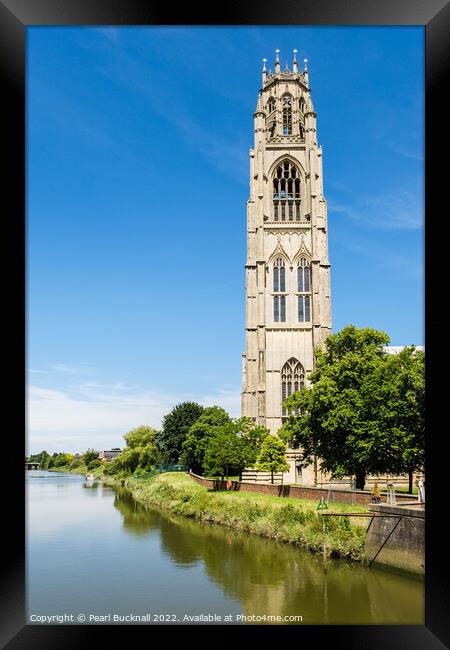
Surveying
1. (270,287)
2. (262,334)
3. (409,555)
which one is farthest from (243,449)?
(409,555)

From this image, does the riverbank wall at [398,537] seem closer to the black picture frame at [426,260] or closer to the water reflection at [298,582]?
the water reflection at [298,582]

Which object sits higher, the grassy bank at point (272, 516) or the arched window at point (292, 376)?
the arched window at point (292, 376)

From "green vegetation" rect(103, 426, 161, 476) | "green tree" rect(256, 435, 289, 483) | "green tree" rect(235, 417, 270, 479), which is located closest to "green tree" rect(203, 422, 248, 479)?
"green tree" rect(235, 417, 270, 479)

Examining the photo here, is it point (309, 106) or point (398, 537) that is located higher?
point (309, 106)

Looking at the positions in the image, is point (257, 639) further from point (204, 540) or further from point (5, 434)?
point (204, 540)

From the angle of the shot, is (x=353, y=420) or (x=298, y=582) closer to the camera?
(x=298, y=582)

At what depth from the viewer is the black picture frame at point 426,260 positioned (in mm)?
5289

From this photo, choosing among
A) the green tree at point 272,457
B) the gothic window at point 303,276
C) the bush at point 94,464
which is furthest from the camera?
the bush at point 94,464

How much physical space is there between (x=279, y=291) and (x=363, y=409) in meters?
19.3

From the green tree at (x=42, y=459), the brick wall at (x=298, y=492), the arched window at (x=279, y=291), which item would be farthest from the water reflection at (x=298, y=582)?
the green tree at (x=42, y=459)

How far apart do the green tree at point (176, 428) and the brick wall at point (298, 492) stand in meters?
17.8

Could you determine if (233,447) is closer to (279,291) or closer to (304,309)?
(304,309)

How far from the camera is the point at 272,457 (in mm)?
31641

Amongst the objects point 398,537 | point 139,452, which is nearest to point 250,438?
point 139,452
